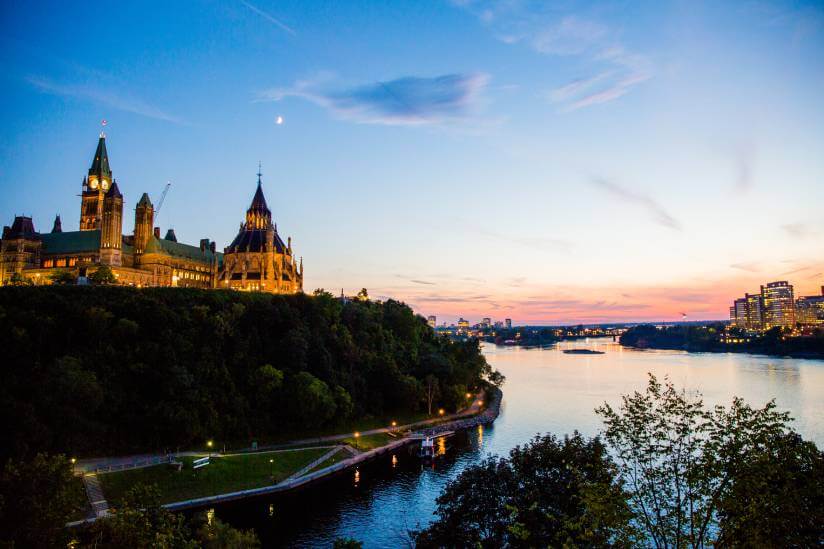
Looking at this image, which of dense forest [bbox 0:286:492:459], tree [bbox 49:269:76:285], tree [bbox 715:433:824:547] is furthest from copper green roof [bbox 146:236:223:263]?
tree [bbox 715:433:824:547]

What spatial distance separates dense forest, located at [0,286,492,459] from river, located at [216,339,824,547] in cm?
1288

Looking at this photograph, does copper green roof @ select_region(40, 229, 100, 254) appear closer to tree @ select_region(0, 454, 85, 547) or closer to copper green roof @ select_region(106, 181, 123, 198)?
copper green roof @ select_region(106, 181, 123, 198)

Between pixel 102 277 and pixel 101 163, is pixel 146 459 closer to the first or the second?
pixel 102 277

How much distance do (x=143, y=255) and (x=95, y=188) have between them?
90.9 feet

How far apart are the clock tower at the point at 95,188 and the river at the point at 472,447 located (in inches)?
3676

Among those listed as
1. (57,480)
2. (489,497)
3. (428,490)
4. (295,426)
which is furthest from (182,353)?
(489,497)

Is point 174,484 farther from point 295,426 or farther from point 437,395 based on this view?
point 437,395

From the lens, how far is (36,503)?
23234 mm

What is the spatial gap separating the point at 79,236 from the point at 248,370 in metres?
60.5

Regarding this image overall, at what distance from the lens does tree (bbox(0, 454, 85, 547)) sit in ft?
74.8

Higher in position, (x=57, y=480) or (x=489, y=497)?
(x=57, y=480)

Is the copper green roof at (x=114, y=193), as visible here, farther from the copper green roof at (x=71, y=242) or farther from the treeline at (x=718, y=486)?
the treeline at (x=718, y=486)

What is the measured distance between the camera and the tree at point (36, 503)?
22.8 meters

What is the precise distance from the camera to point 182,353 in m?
62.8
